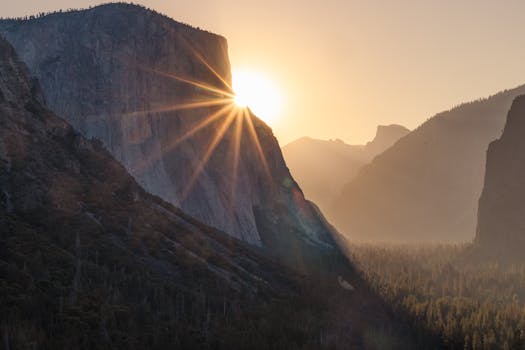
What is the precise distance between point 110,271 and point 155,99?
201ft

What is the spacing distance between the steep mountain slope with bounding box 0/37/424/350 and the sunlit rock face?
62.8 ft

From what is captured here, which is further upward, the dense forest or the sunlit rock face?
the sunlit rock face

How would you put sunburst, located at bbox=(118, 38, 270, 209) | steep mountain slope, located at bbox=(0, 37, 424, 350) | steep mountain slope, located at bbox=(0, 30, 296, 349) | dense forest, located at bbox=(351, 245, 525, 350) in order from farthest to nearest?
sunburst, located at bbox=(118, 38, 270, 209) < dense forest, located at bbox=(351, 245, 525, 350) < steep mountain slope, located at bbox=(0, 37, 424, 350) < steep mountain slope, located at bbox=(0, 30, 296, 349)

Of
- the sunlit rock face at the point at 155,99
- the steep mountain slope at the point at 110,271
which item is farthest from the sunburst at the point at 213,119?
the steep mountain slope at the point at 110,271

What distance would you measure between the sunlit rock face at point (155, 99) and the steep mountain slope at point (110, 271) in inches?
753

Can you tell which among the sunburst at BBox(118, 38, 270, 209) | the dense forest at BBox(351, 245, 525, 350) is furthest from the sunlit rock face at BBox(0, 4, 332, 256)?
the dense forest at BBox(351, 245, 525, 350)

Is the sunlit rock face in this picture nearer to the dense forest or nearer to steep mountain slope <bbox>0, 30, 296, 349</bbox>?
steep mountain slope <bbox>0, 30, 296, 349</bbox>

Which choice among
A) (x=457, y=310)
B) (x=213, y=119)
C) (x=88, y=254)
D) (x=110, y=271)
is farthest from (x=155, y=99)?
(x=457, y=310)

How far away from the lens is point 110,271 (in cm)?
6625

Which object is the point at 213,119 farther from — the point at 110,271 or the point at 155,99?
the point at 110,271

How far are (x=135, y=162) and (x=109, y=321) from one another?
5708 cm

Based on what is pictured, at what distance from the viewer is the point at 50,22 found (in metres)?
123

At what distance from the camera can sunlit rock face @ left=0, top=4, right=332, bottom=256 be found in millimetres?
110625

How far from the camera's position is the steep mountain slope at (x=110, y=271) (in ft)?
178
